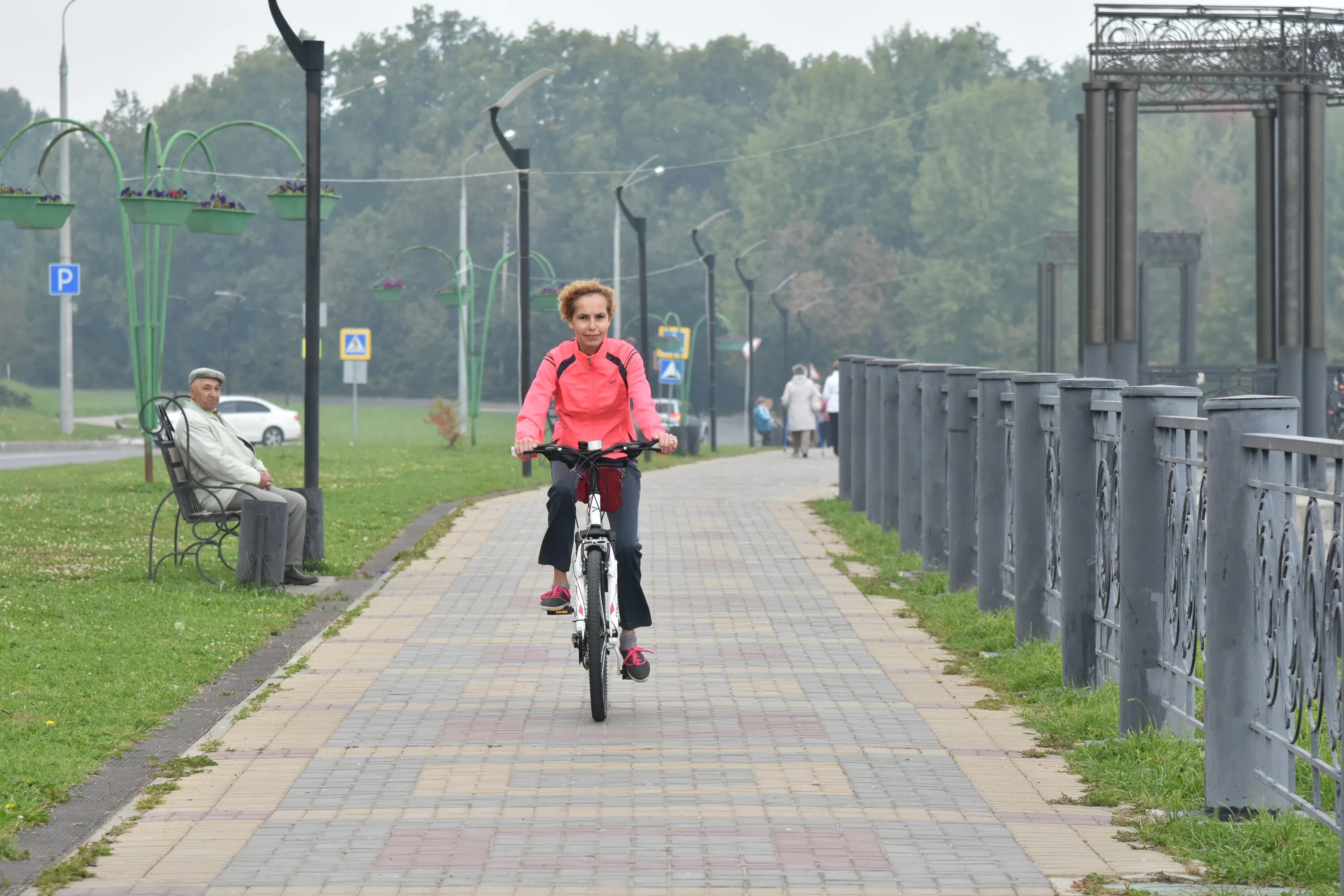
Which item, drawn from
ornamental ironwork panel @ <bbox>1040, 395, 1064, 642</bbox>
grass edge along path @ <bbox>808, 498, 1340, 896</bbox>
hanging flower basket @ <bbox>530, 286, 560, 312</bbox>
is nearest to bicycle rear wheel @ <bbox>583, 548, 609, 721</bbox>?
grass edge along path @ <bbox>808, 498, 1340, 896</bbox>

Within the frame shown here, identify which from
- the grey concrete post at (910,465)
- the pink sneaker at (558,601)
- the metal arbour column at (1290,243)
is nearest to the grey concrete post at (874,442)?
the grey concrete post at (910,465)

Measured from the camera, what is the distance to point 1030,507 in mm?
8812

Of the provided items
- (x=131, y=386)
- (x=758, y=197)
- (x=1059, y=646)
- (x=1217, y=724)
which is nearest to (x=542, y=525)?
(x=1059, y=646)

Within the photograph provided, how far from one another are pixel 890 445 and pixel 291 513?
17.9 feet

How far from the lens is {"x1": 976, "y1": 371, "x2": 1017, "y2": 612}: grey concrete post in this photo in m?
9.89

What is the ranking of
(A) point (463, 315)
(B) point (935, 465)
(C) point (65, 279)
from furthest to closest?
(A) point (463, 315), (C) point (65, 279), (B) point (935, 465)

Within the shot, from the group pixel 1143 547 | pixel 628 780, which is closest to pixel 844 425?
pixel 1143 547

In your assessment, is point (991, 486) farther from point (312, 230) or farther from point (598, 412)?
point (312, 230)

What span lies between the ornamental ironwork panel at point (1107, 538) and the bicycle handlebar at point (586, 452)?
1.71 meters

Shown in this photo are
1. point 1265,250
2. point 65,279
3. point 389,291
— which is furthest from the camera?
point 389,291

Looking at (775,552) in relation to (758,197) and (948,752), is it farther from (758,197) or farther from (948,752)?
(758,197)

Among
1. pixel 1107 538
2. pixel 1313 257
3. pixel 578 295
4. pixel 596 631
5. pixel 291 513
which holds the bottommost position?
pixel 596 631

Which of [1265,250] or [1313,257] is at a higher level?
[1265,250]

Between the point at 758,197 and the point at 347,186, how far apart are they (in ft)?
88.8
